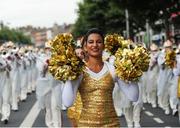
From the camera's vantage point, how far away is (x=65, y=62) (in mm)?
5531

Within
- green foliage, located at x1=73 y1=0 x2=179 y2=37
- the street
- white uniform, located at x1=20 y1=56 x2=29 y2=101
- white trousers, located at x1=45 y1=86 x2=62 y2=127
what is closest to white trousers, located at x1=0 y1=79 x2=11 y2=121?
the street

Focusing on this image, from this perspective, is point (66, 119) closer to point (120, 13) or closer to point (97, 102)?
point (97, 102)

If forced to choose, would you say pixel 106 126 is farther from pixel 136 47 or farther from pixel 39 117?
pixel 39 117

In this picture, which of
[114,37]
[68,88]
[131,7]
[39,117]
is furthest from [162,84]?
[131,7]

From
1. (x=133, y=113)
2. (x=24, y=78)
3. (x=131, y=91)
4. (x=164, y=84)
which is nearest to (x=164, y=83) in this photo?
(x=164, y=84)

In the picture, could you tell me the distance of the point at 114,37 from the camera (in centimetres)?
657

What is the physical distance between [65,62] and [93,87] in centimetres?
33

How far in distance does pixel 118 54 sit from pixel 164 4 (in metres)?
23.9

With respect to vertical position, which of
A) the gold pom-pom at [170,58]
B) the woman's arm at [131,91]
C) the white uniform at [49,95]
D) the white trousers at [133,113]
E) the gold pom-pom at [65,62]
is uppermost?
the gold pom-pom at [65,62]

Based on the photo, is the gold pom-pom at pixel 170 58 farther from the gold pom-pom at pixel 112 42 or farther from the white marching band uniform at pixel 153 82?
the gold pom-pom at pixel 112 42

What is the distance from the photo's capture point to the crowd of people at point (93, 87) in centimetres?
562

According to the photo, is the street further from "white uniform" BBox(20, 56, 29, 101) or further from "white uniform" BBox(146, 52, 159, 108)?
"white uniform" BBox(20, 56, 29, 101)

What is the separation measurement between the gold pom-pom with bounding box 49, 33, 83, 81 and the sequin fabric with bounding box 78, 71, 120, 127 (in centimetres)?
16

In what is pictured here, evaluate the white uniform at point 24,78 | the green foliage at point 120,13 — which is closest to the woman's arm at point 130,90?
the green foliage at point 120,13
